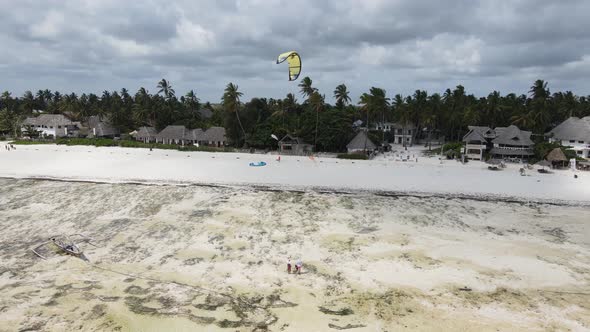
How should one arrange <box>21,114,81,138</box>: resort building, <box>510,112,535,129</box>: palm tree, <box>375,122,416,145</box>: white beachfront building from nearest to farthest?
<box>510,112,535,129</box>: palm tree
<box>375,122,416,145</box>: white beachfront building
<box>21,114,81,138</box>: resort building

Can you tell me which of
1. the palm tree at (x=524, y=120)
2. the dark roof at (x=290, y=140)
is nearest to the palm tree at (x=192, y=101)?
the dark roof at (x=290, y=140)

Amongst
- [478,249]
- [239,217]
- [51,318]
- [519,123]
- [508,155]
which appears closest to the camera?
[51,318]

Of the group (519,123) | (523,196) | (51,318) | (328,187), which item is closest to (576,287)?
(523,196)

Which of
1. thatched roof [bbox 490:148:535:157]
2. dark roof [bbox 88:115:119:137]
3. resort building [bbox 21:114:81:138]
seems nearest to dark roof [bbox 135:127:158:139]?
dark roof [bbox 88:115:119:137]

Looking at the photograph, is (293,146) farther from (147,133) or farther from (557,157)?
(557,157)

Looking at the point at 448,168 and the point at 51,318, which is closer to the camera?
the point at 51,318

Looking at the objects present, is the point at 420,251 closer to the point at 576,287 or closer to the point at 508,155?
the point at 576,287

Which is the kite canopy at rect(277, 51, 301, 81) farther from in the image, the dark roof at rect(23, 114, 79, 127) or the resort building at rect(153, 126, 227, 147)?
the dark roof at rect(23, 114, 79, 127)
